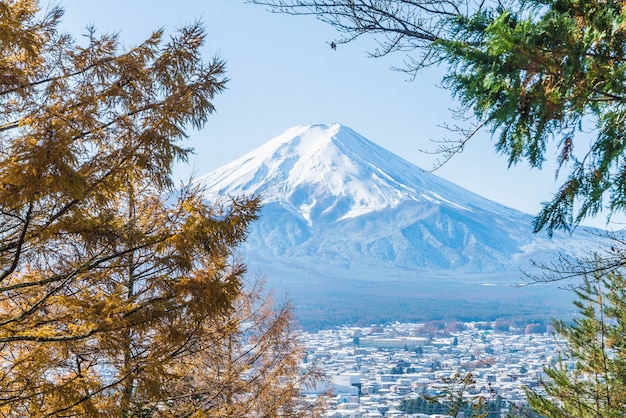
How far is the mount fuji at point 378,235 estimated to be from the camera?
481ft

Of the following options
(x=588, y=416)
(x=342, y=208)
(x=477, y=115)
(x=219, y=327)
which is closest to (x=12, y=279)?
(x=219, y=327)

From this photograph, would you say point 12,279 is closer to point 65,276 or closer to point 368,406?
point 65,276

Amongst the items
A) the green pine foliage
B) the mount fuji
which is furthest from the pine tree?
the mount fuji

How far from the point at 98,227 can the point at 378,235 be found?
174275mm

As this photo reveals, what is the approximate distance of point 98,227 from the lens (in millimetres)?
5035

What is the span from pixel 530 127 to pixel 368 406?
27534mm

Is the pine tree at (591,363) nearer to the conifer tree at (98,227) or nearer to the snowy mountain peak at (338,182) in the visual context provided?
the conifer tree at (98,227)

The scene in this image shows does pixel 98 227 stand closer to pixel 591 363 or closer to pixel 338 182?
pixel 591 363

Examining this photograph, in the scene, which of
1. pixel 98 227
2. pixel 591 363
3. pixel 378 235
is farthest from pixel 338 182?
pixel 98 227

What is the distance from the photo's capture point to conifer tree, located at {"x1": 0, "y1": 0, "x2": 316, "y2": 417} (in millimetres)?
4605

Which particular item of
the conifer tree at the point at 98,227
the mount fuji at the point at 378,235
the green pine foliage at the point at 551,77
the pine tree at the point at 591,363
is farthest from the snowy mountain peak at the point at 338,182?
the green pine foliage at the point at 551,77

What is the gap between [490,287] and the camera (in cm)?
15700

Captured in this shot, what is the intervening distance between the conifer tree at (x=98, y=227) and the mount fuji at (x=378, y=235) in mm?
126398

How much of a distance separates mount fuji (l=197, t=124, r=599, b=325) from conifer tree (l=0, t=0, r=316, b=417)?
415 feet
